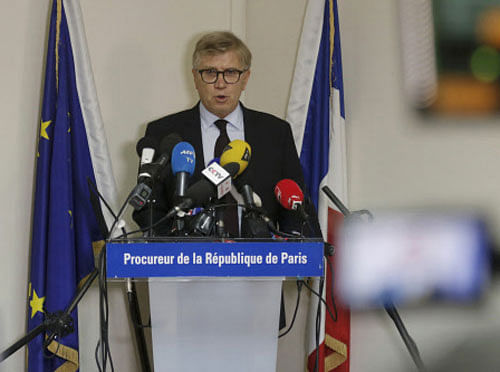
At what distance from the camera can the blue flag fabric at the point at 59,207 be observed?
8.35 feet

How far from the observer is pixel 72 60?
9.12 feet

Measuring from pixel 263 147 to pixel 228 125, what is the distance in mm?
164

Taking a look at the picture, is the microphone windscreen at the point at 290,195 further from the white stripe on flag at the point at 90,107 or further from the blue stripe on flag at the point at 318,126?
the white stripe on flag at the point at 90,107

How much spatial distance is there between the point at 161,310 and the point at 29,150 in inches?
56.5

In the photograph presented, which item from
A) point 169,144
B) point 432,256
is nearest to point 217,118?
point 169,144

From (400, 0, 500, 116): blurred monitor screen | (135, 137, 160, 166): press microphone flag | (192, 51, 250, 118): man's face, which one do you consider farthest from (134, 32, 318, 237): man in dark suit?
(400, 0, 500, 116): blurred monitor screen

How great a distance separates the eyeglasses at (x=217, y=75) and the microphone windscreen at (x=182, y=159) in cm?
64

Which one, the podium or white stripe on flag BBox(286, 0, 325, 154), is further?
white stripe on flag BBox(286, 0, 325, 154)

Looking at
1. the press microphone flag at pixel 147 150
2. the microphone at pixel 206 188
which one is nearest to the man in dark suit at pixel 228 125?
the press microphone flag at pixel 147 150

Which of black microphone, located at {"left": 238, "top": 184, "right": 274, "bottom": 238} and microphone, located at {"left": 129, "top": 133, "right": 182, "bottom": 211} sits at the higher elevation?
microphone, located at {"left": 129, "top": 133, "right": 182, "bottom": 211}

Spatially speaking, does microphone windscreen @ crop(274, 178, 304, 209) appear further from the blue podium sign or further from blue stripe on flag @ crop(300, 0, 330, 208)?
blue stripe on flag @ crop(300, 0, 330, 208)

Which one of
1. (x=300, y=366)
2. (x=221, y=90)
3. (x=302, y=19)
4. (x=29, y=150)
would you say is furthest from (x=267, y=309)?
(x=302, y=19)

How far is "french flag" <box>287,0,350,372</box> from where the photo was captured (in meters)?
2.74

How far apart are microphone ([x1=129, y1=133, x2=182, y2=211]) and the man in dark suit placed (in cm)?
41
